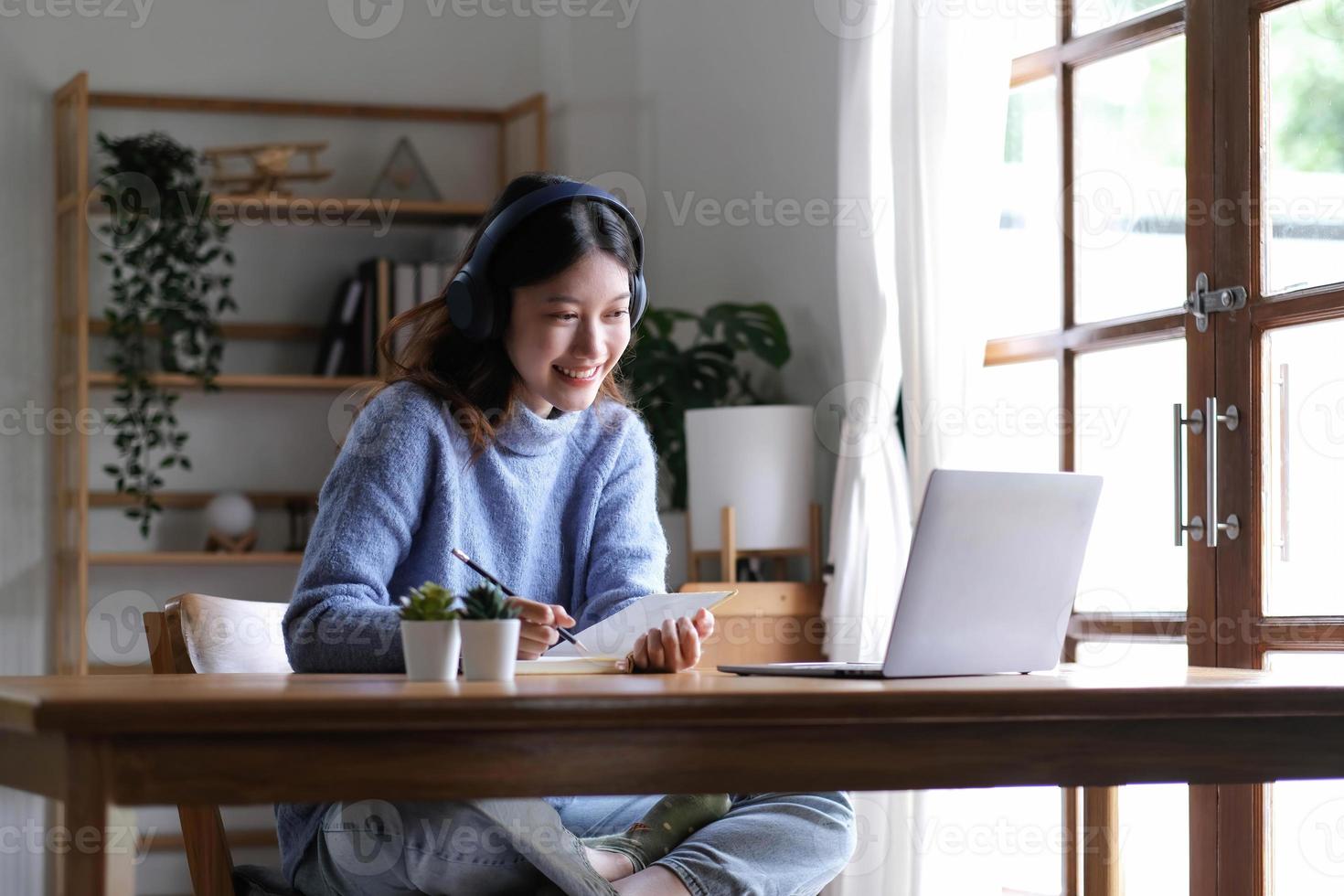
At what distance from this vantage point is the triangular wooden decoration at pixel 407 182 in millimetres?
4406

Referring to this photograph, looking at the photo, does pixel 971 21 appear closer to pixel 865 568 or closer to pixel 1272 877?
pixel 865 568

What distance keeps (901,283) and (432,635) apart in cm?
199

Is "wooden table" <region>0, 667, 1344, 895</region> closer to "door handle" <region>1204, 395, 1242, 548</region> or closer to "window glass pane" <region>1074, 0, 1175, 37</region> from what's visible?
"door handle" <region>1204, 395, 1242, 548</region>

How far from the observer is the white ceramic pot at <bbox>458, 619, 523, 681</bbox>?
1.28 meters

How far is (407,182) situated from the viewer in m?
4.41

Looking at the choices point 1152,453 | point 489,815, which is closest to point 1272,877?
point 1152,453

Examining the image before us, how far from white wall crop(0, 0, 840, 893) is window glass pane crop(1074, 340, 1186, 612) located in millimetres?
774

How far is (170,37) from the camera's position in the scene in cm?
441

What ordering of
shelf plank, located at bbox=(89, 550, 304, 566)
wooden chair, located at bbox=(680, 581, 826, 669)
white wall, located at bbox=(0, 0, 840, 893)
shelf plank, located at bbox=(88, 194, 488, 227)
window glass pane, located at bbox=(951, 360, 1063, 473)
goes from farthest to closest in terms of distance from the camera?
shelf plank, located at bbox=(88, 194, 488, 227)
shelf plank, located at bbox=(89, 550, 304, 566)
white wall, located at bbox=(0, 0, 840, 893)
wooden chair, located at bbox=(680, 581, 826, 669)
window glass pane, located at bbox=(951, 360, 1063, 473)

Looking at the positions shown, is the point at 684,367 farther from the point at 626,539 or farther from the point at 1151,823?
the point at 626,539

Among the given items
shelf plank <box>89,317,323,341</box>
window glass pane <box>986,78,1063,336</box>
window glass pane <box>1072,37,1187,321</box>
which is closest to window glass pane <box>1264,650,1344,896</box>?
window glass pane <box>1072,37,1187,321</box>

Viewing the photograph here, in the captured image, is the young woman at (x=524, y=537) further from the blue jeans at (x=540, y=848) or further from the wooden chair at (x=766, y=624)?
the wooden chair at (x=766, y=624)

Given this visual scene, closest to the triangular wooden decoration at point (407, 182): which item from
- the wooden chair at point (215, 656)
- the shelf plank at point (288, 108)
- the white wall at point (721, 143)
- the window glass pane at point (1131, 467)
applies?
the shelf plank at point (288, 108)

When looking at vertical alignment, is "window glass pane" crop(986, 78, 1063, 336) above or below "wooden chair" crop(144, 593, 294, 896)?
above
